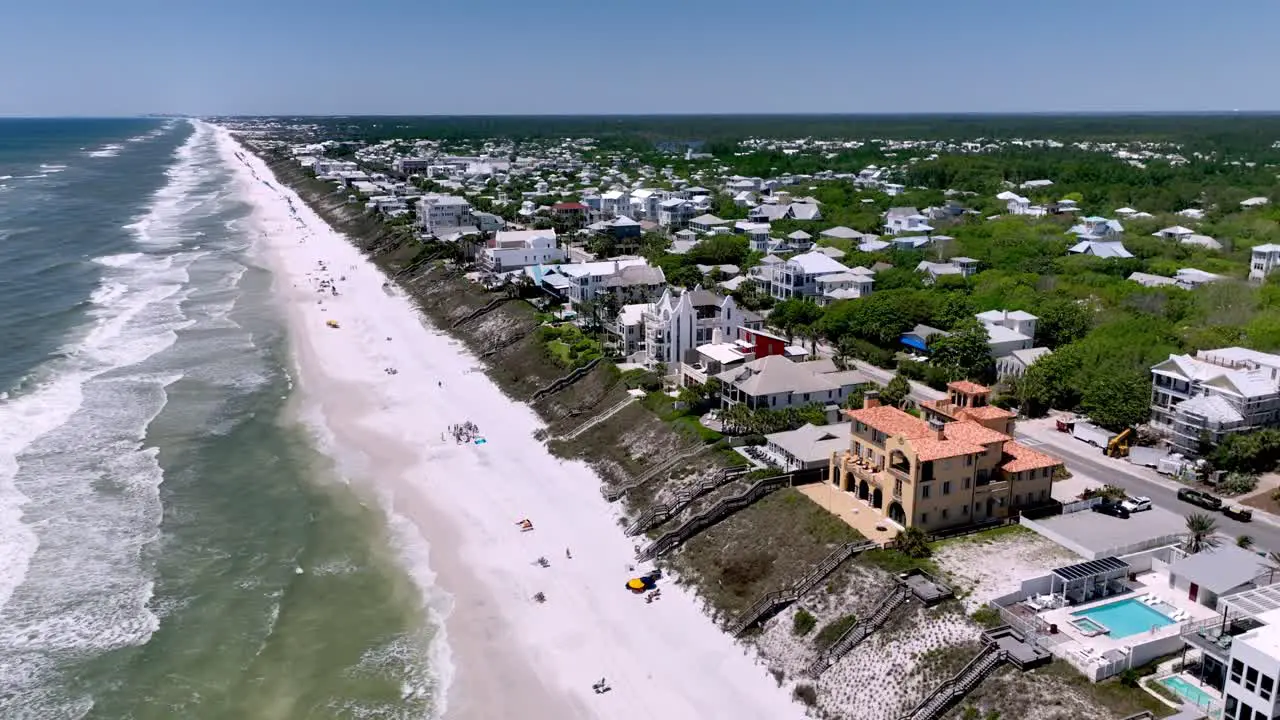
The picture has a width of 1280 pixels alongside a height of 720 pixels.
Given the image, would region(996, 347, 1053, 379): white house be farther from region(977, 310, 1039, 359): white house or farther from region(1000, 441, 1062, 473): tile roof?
region(1000, 441, 1062, 473): tile roof

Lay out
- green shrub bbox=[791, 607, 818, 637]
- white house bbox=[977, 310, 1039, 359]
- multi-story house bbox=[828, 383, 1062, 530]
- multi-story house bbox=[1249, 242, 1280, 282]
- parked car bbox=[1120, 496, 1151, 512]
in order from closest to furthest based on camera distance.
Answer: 1. green shrub bbox=[791, 607, 818, 637]
2. multi-story house bbox=[828, 383, 1062, 530]
3. parked car bbox=[1120, 496, 1151, 512]
4. white house bbox=[977, 310, 1039, 359]
5. multi-story house bbox=[1249, 242, 1280, 282]

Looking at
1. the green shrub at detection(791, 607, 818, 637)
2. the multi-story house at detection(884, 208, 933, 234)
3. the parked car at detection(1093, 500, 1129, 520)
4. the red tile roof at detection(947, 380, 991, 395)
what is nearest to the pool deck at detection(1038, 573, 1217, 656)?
the parked car at detection(1093, 500, 1129, 520)

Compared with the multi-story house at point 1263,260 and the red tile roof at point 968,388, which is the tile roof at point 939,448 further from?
the multi-story house at point 1263,260

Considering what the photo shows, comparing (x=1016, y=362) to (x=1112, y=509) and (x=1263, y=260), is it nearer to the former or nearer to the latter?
(x=1112, y=509)

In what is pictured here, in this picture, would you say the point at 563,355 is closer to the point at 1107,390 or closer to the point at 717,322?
the point at 717,322

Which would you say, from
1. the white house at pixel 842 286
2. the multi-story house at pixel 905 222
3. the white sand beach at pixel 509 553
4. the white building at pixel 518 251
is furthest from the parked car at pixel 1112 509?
the multi-story house at pixel 905 222

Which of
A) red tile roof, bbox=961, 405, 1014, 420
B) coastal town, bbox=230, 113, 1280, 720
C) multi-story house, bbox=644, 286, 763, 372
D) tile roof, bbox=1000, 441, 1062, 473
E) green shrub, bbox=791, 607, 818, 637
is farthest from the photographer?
multi-story house, bbox=644, 286, 763, 372
